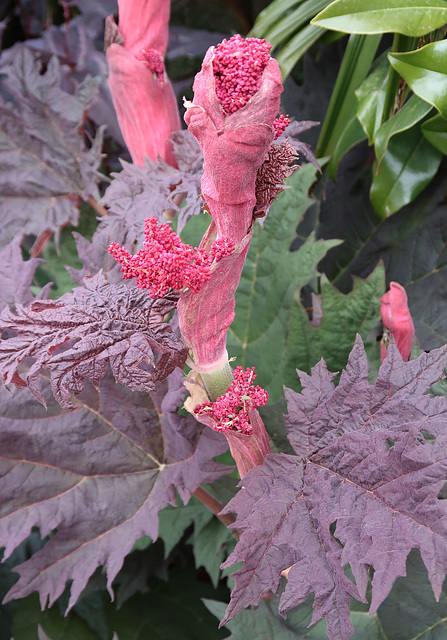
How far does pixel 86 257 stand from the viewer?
61 cm

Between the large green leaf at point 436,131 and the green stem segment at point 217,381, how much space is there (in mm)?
409

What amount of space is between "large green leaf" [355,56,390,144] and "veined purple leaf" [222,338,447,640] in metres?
0.34

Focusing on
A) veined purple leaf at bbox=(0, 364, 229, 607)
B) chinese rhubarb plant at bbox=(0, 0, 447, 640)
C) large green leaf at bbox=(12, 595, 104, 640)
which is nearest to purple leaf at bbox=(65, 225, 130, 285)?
chinese rhubarb plant at bbox=(0, 0, 447, 640)

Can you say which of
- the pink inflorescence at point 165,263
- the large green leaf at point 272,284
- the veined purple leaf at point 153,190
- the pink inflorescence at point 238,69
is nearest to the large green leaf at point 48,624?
the large green leaf at point 272,284

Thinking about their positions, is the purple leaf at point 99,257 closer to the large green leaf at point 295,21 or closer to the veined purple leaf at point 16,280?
the veined purple leaf at point 16,280

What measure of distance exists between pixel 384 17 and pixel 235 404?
17.0 inches

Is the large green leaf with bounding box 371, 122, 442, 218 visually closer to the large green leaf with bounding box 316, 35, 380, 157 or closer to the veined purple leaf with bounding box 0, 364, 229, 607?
the large green leaf with bounding box 316, 35, 380, 157

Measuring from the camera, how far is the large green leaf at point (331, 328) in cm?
71

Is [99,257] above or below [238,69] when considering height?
below

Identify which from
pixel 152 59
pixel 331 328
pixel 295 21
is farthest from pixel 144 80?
pixel 331 328

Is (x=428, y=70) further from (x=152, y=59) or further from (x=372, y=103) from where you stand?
(x=152, y=59)

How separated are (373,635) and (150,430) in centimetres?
31

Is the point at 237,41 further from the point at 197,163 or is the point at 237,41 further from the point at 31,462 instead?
the point at 31,462

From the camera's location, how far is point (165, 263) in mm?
361
